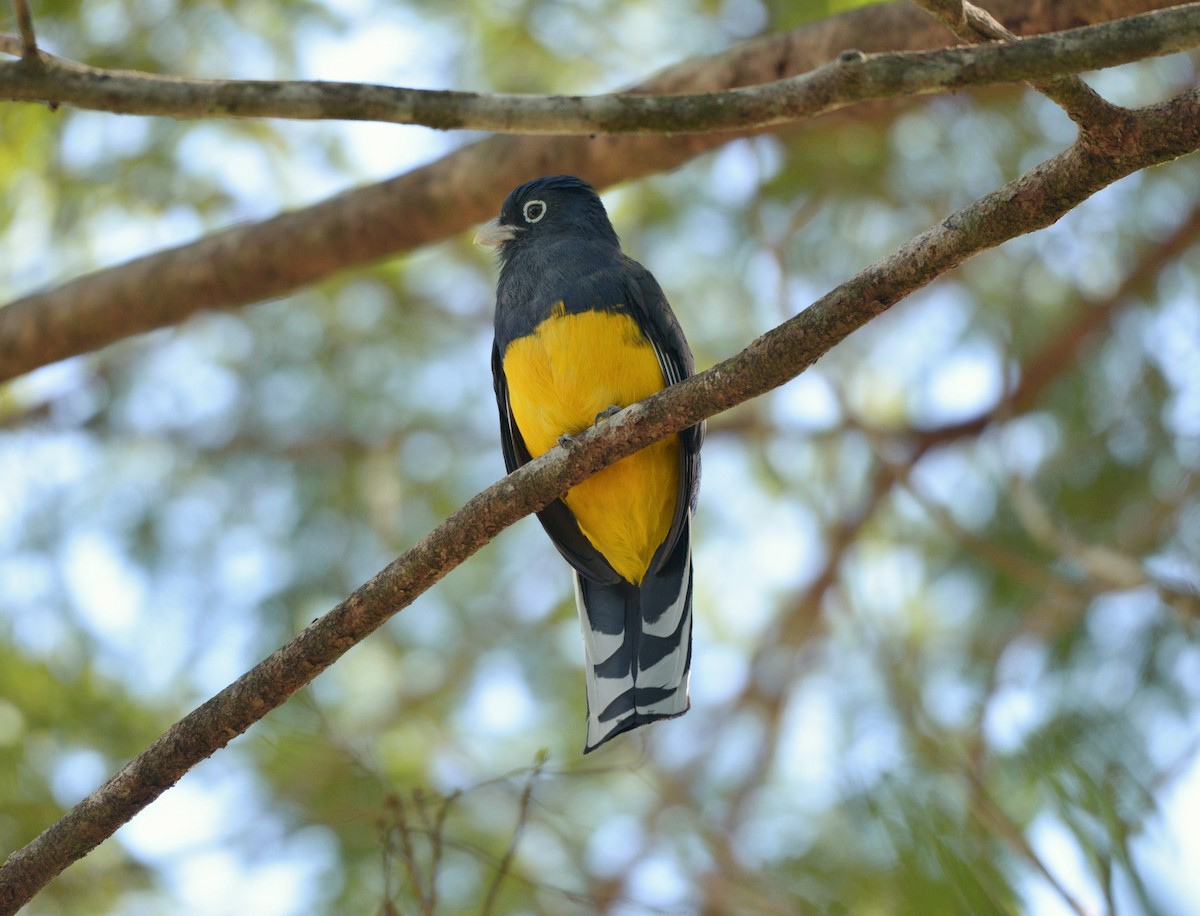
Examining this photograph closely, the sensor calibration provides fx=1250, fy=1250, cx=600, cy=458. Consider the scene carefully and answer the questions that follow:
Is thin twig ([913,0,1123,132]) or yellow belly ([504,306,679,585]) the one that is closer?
thin twig ([913,0,1123,132])

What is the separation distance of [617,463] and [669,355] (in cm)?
40

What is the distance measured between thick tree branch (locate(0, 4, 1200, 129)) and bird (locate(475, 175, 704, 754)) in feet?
3.23

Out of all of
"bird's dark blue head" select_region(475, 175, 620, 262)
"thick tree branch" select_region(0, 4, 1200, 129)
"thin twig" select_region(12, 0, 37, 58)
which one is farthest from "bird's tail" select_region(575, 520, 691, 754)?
"thin twig" select_region(12, 0, 37, 58)

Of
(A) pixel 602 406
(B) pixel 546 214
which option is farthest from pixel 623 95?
(B) pixel 546 214

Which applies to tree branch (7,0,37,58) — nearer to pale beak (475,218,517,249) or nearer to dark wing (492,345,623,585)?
dark wing (492,345,623,585)

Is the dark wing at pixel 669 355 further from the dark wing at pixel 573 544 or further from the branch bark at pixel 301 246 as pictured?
the branch bark at pixel 301 246

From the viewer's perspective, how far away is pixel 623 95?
260 centimetres

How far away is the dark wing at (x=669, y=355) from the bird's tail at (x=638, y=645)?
0.07m

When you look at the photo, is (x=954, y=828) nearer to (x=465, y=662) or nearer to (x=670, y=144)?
(x=670, y=144)

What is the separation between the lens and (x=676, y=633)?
12.1 ft

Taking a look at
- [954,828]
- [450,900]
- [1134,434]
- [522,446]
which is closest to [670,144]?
[522,446]

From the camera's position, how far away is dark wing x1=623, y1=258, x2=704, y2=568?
3.74m

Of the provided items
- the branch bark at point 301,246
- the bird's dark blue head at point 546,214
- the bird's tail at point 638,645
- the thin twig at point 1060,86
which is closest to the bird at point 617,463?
the bird's tail at point 638,645

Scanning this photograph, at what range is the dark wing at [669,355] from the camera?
374cm
